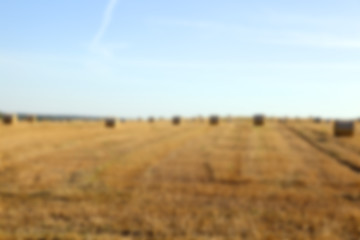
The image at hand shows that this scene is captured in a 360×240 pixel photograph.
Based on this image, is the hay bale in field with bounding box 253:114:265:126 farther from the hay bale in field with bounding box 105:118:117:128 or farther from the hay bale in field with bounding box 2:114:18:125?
the hay bale in field with bounding box 2:114:18:125

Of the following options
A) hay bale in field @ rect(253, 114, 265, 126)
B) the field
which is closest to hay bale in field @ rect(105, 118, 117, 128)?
hay bale in field @ rect(253, 114, 265, 126)

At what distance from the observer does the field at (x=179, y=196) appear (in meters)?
7.62

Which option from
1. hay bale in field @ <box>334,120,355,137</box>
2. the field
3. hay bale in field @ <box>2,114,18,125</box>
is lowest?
the field

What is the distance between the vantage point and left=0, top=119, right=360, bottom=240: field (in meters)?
7.62

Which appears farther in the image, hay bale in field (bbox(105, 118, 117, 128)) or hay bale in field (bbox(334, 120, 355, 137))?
hay bale in field (bbox(105, 118, 117, 128))

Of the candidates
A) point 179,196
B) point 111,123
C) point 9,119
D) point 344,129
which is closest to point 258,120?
point 111,123

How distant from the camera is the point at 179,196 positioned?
10070 millimetres

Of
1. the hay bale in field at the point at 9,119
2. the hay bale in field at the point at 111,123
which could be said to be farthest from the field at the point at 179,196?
the hay bale in field at the point at 9,119

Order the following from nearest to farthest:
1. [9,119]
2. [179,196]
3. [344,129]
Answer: [179,196], [344,129], [9,119]

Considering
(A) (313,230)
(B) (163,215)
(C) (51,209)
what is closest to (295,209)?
(A) (313,230)

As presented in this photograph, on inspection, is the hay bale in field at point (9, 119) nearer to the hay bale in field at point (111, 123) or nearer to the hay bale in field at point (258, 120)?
the hay bale in field at point (111, 123)

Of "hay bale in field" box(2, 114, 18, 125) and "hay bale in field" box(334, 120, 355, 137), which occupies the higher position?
"hay bale in field" box(2, 114, 18, 125)

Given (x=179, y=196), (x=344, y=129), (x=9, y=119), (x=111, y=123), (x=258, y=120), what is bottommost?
(x=179, y=196)

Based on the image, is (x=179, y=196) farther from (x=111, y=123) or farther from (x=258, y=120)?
(x=258, y=120)
